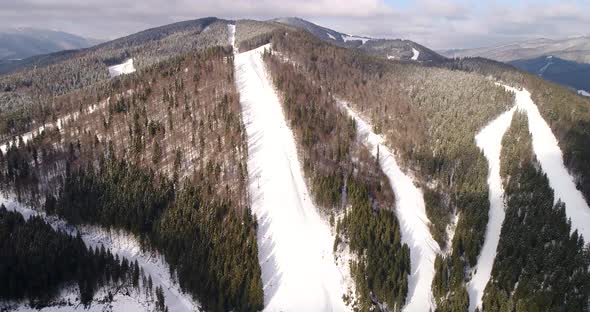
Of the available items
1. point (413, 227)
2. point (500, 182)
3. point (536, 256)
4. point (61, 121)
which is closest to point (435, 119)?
point (500, 182)

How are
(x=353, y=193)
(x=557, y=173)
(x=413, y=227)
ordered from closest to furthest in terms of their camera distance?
1. (x=353, y=193)
2. (x=413, y=227)
3. (x=557, y=173)

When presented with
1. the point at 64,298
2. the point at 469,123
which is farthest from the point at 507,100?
the point at 64,298

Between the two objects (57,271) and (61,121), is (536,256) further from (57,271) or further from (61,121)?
(61,121)

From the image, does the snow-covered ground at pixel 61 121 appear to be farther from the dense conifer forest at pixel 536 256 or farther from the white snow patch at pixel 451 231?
the dense conifer forest at pixel 536 256

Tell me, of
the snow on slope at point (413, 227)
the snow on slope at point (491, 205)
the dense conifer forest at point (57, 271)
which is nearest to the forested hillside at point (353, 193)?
the snow on slope at point (413, 227)

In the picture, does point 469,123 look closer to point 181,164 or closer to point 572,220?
point 572,220

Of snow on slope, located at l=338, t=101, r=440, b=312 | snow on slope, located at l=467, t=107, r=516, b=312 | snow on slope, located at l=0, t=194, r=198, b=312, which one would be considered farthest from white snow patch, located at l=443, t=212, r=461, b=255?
snow on slope, located at l=0, t=194, r=198, b=312

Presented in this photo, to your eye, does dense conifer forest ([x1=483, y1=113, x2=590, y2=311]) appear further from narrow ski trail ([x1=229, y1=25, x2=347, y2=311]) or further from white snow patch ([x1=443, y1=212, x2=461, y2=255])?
narrow ski trail ([x1=229, y1=25, x2=347, y2=311])

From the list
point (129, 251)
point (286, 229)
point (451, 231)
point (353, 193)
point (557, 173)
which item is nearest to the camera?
point (129, 251)
